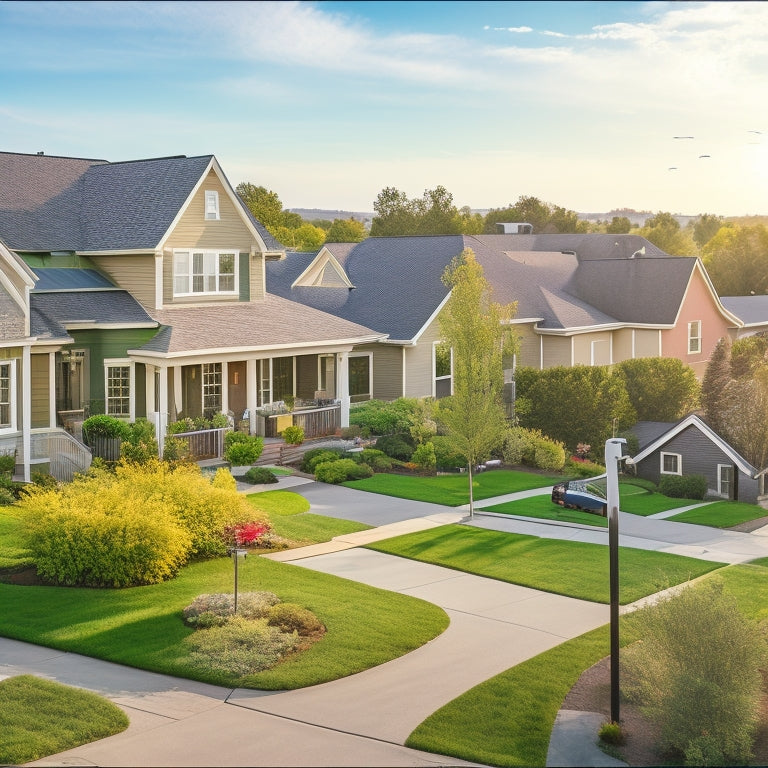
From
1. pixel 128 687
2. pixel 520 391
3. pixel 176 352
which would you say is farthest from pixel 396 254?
pixel 128 687

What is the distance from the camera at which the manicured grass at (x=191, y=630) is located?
1513cm

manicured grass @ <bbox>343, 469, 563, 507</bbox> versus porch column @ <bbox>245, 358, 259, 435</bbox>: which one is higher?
porch column @ <bbox>245, 358, 259, 435</bbox>

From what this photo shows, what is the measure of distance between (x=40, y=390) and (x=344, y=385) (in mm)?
10651

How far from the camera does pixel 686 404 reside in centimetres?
4009

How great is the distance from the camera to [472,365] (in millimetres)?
26438

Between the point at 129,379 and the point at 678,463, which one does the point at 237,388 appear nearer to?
the point at 129,379

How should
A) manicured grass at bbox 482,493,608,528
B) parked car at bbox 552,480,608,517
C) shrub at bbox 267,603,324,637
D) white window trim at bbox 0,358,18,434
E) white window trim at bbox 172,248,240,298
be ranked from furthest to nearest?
white window trim at bbox 172,248,240,298 < parked car at bbox 552,480,608,517 < white window trim at bbox 0,358,18,434 < manicured grass at bbox 482,493,608,528 < shrub at bbox 267,603,324,637

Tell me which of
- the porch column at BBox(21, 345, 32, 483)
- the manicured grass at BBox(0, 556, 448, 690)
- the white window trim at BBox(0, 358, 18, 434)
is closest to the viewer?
the manicured grass at BBox(0, 556, 448, 690)

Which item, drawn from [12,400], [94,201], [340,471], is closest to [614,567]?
[340,471]

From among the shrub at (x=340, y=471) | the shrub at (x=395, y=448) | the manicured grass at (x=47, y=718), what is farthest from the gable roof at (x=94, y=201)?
the manicured grass at (x=47, y=718)

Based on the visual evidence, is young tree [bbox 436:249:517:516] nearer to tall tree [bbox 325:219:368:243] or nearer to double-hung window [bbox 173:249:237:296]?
double-hung window [bbox 173:249:237:296]

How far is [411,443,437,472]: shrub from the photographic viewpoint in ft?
108

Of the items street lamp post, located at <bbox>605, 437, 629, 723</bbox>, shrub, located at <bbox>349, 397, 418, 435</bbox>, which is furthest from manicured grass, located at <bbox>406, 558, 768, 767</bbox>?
shrub, located at <bbox>349, 397, 418, 435</bbox>

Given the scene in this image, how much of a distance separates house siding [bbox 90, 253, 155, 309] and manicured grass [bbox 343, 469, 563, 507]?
8.88 m
